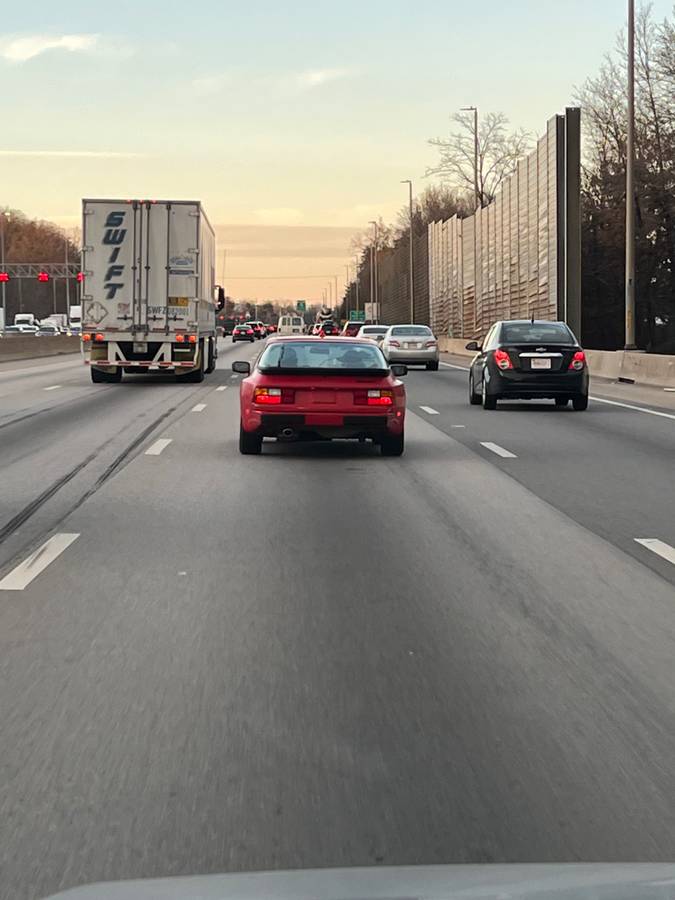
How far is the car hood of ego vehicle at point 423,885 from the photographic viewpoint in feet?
8.53

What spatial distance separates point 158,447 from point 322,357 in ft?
8.41

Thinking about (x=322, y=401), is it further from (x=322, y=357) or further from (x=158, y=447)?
(x=158, y=447)

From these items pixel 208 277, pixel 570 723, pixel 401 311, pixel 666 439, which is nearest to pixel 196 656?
pixel 570 723

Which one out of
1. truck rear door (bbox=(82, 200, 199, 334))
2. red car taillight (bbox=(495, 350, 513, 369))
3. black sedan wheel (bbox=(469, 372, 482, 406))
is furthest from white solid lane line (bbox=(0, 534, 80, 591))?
truck rear door (bbox=(82, 200, 199, 334))

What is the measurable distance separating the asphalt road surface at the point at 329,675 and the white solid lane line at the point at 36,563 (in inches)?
1.2

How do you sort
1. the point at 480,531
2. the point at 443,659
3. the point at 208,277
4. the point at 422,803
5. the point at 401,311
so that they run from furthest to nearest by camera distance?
the point at 401,311 < the point at 208,277 < the point at 480,531 < the point at 443,659 < the point at 422,803

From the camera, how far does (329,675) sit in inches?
240

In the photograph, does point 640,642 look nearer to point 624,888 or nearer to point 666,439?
point 624,888

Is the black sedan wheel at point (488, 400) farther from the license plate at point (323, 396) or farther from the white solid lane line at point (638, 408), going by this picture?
the license plate at point (323, 396)

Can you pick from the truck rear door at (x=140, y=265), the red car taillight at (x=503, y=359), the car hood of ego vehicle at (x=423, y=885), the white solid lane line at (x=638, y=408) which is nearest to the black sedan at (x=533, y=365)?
the red car taillight at (x=503, y=359)

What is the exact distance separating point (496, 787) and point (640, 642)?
8.02ft

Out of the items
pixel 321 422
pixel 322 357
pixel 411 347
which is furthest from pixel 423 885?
pixel 411 347

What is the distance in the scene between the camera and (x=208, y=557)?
9.31 m

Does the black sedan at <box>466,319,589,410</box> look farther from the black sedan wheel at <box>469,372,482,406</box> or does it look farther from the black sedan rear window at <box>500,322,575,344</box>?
the black sedan wheel at <box>469,372,482,406</box>
